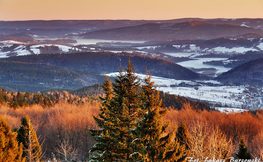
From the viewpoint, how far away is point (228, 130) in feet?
178

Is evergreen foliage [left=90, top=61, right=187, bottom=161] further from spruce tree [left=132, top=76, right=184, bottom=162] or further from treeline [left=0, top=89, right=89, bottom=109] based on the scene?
treeline [left=0, top=89, right=89, bottom=109]

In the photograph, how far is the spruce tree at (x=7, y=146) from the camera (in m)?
25.0

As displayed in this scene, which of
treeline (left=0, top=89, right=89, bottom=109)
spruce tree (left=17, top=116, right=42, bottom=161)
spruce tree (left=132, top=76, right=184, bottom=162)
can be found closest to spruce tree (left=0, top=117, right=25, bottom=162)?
spruce tree (left=17, top=116, right=42, bottom=161)

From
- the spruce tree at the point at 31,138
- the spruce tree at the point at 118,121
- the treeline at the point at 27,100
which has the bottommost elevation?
the treeline at the point at 27,100

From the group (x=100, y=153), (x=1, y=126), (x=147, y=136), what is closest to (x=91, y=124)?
(x=1, y=126)

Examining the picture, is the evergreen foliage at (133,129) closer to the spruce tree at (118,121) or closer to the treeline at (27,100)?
the spruce tree at (118,121)

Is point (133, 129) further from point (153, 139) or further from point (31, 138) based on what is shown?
point (31, 138)

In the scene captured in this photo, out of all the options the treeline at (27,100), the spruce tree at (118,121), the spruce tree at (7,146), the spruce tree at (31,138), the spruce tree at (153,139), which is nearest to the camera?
the spruce tree at (153,139)

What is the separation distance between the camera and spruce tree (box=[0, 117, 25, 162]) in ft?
82.0

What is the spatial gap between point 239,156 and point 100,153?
1429 cm

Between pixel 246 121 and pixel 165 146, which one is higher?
pixel 165 146

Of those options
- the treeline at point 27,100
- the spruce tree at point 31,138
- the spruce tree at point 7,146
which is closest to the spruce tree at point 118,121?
the spruce tree at point 7,146

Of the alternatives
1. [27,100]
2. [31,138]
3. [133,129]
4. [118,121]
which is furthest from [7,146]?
[27,100]

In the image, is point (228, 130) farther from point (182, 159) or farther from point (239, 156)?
point (182, 159)
